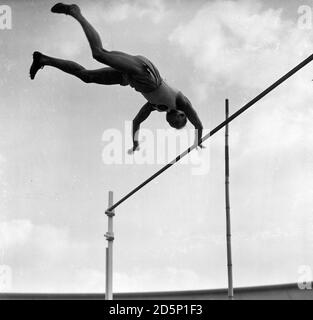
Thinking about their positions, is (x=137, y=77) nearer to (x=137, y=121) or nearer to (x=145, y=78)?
(x=145, y=78)

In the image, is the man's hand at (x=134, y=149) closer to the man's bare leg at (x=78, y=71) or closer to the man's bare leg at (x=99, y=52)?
the man's bare leg at (x=78, y=71)

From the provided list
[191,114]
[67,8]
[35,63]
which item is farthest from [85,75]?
[191,114]

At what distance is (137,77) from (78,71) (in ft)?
1.53

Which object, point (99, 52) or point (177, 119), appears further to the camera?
point (177, 119)

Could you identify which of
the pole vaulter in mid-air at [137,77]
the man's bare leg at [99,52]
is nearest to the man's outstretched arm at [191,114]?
the pole vaulter in mid-air at [137,77]

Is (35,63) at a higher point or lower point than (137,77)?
higher

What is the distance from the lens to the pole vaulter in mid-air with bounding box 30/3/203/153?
12.9 feet

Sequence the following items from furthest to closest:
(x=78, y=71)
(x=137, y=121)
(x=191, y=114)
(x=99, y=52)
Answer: (x=137, y=121) < (x=191, y=114) < (x=78, y=71) < (x=99, y=52)

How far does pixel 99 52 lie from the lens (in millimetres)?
3824

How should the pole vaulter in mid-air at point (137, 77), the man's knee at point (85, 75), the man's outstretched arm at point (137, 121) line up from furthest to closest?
the man's outstretched arm at point (137, 121) < the man's knee at point (85, 75) < the pole vaulter in mid-air at point (137, 77)

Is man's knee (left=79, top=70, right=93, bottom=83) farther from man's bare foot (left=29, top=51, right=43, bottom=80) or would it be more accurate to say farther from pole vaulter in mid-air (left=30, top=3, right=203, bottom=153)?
man's bare foot (left=29, top=51, right=43, bottom=80)

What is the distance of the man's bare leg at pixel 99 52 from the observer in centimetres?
382
